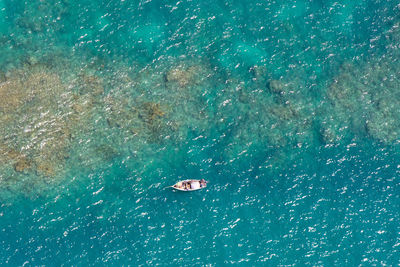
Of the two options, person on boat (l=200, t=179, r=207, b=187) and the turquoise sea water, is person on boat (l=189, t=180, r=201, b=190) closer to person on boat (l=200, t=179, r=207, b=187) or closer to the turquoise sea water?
person on boat (l=200, t=179, r=207, b=187)

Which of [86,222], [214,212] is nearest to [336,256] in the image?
[214,212]

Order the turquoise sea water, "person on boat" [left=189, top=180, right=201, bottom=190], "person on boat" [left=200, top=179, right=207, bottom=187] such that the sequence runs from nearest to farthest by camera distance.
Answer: the turquoise sea water → "person on boat" [left=189, top=180, right=201, bottom=190] → "person on boat" [left=200, top=179, right=207, bottom=187]

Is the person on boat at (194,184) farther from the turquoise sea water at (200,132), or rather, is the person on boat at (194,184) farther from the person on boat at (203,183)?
the turquoise sea water at (200,132)

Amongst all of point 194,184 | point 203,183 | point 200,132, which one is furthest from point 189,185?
point 200,132

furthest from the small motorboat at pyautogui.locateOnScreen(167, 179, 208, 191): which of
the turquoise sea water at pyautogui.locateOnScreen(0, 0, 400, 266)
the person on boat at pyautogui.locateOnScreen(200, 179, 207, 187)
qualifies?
the turquoise sea water at pyautogui.locateOnScreen(0, 0, 400, 266)

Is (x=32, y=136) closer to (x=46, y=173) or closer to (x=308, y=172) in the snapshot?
(x=46, y=173)

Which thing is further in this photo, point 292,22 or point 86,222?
point 292,22

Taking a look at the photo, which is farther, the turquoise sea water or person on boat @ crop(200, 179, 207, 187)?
person on boat @ crop(200, 179, 207, 187)

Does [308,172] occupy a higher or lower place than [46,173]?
lower

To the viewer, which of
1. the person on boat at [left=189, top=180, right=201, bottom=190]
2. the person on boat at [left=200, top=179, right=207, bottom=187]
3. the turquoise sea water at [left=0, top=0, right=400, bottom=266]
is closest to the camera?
the turquoise sea water at [left=0, top=0, right=400, bottom=266]
